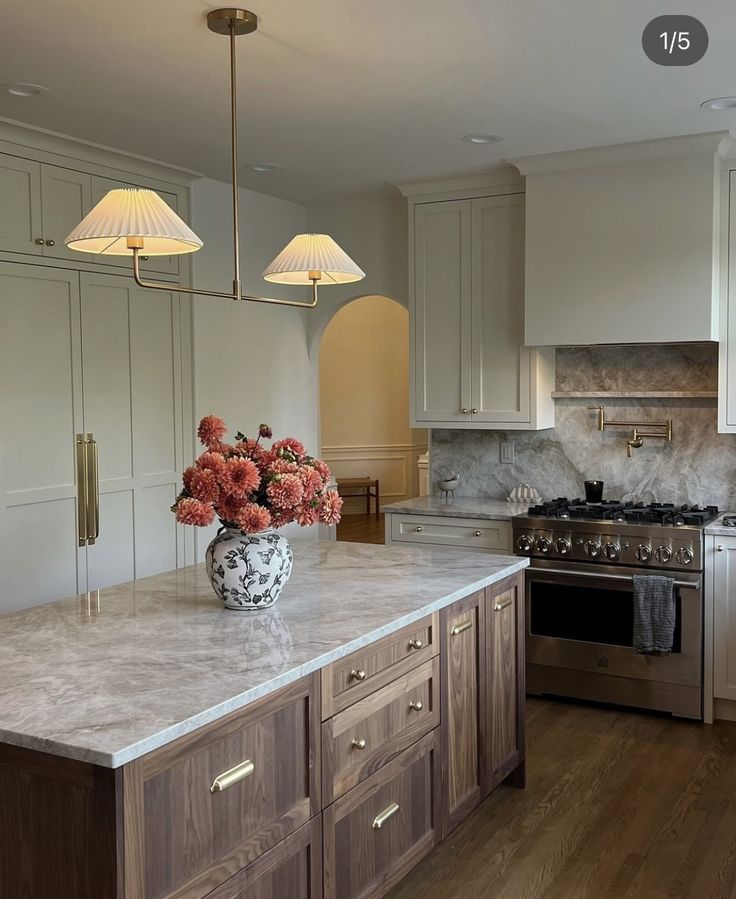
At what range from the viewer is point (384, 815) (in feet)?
8.64

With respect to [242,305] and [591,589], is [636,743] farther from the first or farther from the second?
[242,305]

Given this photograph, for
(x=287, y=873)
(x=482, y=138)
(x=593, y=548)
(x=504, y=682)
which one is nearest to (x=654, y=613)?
(x=593, y=548)

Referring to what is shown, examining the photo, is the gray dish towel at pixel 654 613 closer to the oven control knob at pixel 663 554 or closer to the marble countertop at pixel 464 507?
the oven control knob at pixel 663 554

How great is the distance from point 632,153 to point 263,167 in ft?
6.02

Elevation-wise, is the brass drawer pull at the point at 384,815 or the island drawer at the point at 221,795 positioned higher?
the island drawer at the point at 221,795

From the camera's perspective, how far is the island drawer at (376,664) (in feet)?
7.87

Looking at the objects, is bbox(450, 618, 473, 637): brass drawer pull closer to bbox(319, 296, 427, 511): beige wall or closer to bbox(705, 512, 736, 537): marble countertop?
bbox(705, 512, 736, 537): marble countertop

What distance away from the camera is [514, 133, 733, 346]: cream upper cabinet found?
436 cm

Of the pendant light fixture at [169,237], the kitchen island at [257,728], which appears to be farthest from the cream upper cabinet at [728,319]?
the pendant light fixture at [169,237]

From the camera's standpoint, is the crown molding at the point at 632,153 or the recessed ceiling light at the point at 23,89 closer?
the recessed ceiling light at the point at 23,89

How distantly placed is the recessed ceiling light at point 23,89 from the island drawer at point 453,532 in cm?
275

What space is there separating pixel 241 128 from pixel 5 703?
290 cm

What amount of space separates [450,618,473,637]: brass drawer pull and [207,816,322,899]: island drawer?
2.78 feet

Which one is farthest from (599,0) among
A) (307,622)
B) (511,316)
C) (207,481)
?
(511,316)
